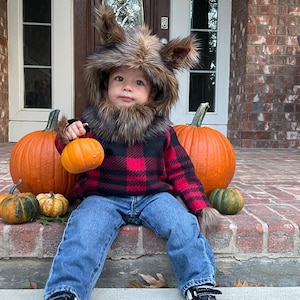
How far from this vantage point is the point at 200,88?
491 centimetres

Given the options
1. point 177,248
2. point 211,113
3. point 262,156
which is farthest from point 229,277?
point 211,113

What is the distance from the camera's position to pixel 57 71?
4676 millimetres

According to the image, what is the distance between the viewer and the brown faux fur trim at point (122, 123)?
1.56 metres

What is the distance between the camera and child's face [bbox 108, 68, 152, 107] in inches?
63.1

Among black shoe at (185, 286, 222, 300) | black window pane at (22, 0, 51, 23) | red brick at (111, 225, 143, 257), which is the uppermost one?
black window pane at (22, 0, 51, 23)

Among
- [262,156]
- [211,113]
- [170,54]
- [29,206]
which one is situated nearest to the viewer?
[29,206]

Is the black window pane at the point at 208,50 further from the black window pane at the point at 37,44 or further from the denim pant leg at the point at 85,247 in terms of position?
the denim pant leg at the point at 85,247

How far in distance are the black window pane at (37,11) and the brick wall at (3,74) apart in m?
0.24

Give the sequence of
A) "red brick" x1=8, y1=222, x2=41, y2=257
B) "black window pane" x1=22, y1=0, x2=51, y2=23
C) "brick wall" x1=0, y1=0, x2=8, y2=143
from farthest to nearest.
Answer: "black window pane" x1=22, y1=0, x2=51, y2=23
"brick wall" x1=0, y1=0, x2=8, y2=143
"red brick" x1=8, y1=222, x2=41, y2=257

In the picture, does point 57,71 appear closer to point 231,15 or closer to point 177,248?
point 231,15

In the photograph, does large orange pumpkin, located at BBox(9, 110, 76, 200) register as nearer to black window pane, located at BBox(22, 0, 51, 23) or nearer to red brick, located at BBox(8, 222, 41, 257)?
red brick, located at BBox(8, 222, 41, 257)

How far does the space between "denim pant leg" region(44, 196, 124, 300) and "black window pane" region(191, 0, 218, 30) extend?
379 cm

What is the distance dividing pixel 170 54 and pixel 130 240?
793mm

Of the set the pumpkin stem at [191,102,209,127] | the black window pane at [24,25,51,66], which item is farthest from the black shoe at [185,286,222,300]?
the black window pane at [24,25,51,66]
